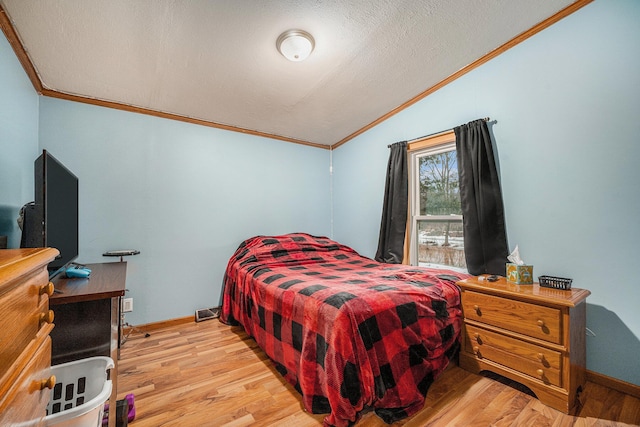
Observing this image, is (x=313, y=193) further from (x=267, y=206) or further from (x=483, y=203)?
(x=483, y=203)

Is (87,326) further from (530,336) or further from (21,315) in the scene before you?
(530,336)

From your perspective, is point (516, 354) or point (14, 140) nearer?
point (516, 354)

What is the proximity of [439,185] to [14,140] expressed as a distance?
3.40 metres

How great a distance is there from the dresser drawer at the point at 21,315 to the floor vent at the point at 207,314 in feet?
7.22

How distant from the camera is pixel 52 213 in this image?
135 centimetres

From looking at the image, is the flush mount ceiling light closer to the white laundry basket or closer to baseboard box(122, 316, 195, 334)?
the white laundry basket

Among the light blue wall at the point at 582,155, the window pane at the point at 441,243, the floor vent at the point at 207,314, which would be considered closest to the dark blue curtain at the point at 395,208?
the window pane at the point at 441,243

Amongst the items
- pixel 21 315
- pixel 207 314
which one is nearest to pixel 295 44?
pixel 21 315

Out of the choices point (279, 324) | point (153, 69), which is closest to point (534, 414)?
point (279, 324)

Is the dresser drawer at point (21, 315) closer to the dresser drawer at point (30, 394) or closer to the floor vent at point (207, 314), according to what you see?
the dresser drawer at point (30, 394)

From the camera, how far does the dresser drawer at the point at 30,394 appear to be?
54 centimetres

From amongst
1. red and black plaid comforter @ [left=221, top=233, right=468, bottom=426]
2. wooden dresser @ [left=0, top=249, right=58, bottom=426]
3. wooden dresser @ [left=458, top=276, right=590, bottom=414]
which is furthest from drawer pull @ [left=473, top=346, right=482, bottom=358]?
wooden dresser @ [left=0, top=249, right=58, bottom=426]

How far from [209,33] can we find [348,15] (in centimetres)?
93

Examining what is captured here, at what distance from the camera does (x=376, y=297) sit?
1.53 meters
